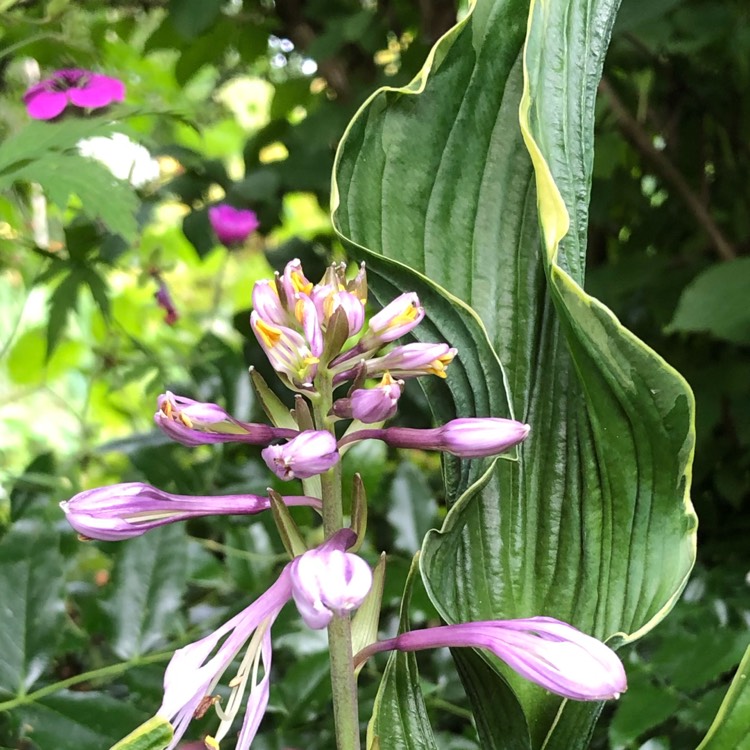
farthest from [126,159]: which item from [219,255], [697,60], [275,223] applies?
[219,255]

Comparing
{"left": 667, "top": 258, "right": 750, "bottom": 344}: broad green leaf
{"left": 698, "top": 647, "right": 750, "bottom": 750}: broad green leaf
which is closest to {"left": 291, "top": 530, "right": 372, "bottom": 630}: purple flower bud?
{"left": 698, "top": 647, "right": 750, "bottom": 750}: broad green leaf

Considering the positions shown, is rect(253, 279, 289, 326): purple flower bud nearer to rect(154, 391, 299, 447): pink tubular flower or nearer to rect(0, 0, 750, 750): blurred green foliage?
rect(154, 391, 299, 447): pink tubular flower

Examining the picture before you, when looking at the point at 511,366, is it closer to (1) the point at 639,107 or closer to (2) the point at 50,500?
(2) the point at 50,500

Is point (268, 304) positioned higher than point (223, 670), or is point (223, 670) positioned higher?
point (268, 304)

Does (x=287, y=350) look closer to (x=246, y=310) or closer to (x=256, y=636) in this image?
(x=256, y=636)

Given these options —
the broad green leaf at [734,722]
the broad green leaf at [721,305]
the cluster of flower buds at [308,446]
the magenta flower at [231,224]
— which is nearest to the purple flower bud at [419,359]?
the cluster of flower buds at [308,446]

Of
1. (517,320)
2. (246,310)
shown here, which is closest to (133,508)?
(517,320)
